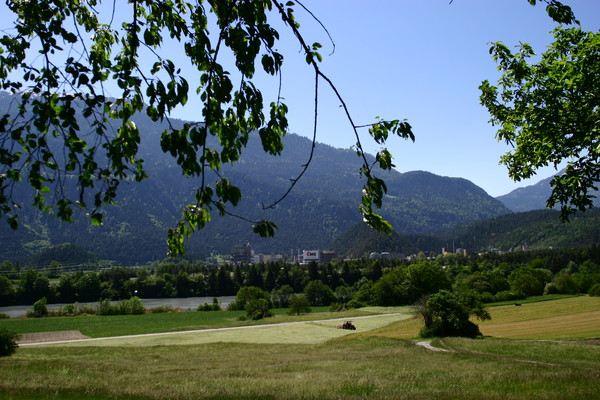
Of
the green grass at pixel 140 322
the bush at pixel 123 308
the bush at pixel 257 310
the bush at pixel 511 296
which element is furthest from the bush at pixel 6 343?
the bush at pixel 511 296

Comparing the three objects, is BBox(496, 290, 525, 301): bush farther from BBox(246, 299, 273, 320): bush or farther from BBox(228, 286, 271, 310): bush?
BBox(228, 286, 271, 310): bush

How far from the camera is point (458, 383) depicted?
53.0 ft

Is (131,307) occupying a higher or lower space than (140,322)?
higher

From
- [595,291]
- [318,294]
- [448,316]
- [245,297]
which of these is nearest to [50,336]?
[245,297]

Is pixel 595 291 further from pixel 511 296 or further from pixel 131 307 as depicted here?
pixel 131 307

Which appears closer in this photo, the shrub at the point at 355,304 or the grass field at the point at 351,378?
the grass field at the point at 351,378

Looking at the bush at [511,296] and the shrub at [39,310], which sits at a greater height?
the shrub at [39,310]

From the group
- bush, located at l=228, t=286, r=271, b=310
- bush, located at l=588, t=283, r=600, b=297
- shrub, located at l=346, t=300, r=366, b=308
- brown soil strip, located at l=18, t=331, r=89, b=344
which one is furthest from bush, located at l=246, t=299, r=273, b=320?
bush, located at l=588, t=283, r=600, b=297

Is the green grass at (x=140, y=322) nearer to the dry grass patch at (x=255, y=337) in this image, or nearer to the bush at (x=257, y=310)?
the bush at (x=257, y=310)

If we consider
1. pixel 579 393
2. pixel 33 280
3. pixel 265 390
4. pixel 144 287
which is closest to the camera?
pixel 579 393

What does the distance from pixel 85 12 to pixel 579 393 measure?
14921mm

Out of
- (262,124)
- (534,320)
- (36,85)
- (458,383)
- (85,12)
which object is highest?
(85,12)

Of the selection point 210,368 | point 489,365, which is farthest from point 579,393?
point 210,368

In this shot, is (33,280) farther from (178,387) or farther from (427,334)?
(178,387)
